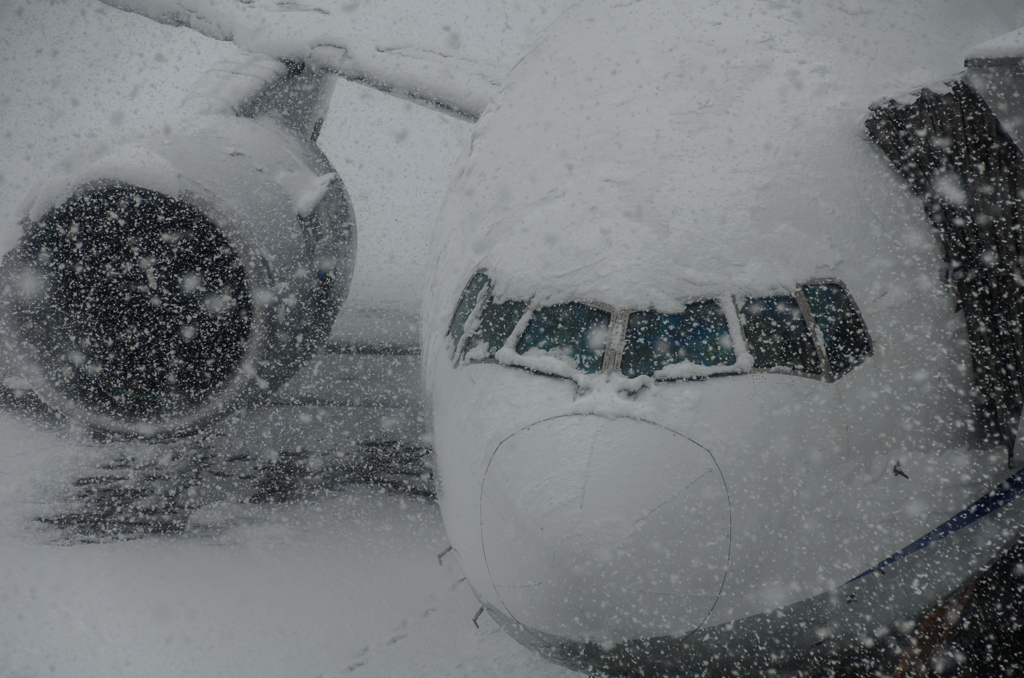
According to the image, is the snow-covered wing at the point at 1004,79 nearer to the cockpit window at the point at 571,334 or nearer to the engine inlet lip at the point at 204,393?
the cockpit window at the point at 571,334

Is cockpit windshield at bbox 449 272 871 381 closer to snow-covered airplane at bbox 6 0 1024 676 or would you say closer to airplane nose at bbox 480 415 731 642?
snow-covered airplane at bbox 6 0 1024 676

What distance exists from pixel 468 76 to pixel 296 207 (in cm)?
132

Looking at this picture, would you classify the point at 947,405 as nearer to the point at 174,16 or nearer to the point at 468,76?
the point at 468,76

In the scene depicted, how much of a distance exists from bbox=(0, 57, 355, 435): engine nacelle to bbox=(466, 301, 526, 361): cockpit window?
1.73 meters

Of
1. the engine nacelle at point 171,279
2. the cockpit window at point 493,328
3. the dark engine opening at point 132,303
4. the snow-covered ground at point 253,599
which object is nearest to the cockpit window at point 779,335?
the cockpit window at point 493,328

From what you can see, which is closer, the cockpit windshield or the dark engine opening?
the cockpit windshield

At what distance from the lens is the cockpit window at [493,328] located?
246 centimetres

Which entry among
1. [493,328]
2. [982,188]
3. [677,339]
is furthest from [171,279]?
[982,188]

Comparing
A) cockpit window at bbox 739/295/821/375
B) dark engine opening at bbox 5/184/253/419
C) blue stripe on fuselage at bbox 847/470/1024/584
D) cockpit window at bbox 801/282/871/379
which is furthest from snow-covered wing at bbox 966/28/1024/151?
dark engine opening at bbox 5/184/253/419

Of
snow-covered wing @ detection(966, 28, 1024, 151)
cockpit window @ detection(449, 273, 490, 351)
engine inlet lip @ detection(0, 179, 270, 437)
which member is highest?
snow-covered wing @ detection(966, 28, 1024, 151)

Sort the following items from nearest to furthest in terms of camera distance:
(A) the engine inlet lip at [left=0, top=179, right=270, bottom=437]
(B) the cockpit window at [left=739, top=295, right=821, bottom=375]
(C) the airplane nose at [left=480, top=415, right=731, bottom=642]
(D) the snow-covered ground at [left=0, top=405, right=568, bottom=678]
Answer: (C) the airplane nose at [left=480, top=415, right=731, bottom=642], (B) the cockpit window at [left=739, top=295, right=821, bottom=375], (D) the snow-covered ground at [left=0, top=405, right=568, bottom=678], (A) the engine inlet lip at [left=0, top=179, right=270, bottom=437]

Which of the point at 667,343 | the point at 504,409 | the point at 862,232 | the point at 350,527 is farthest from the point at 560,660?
the point at 350,527

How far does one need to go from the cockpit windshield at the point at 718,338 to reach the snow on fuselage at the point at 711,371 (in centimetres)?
2

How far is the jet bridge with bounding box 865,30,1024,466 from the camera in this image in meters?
2.29
